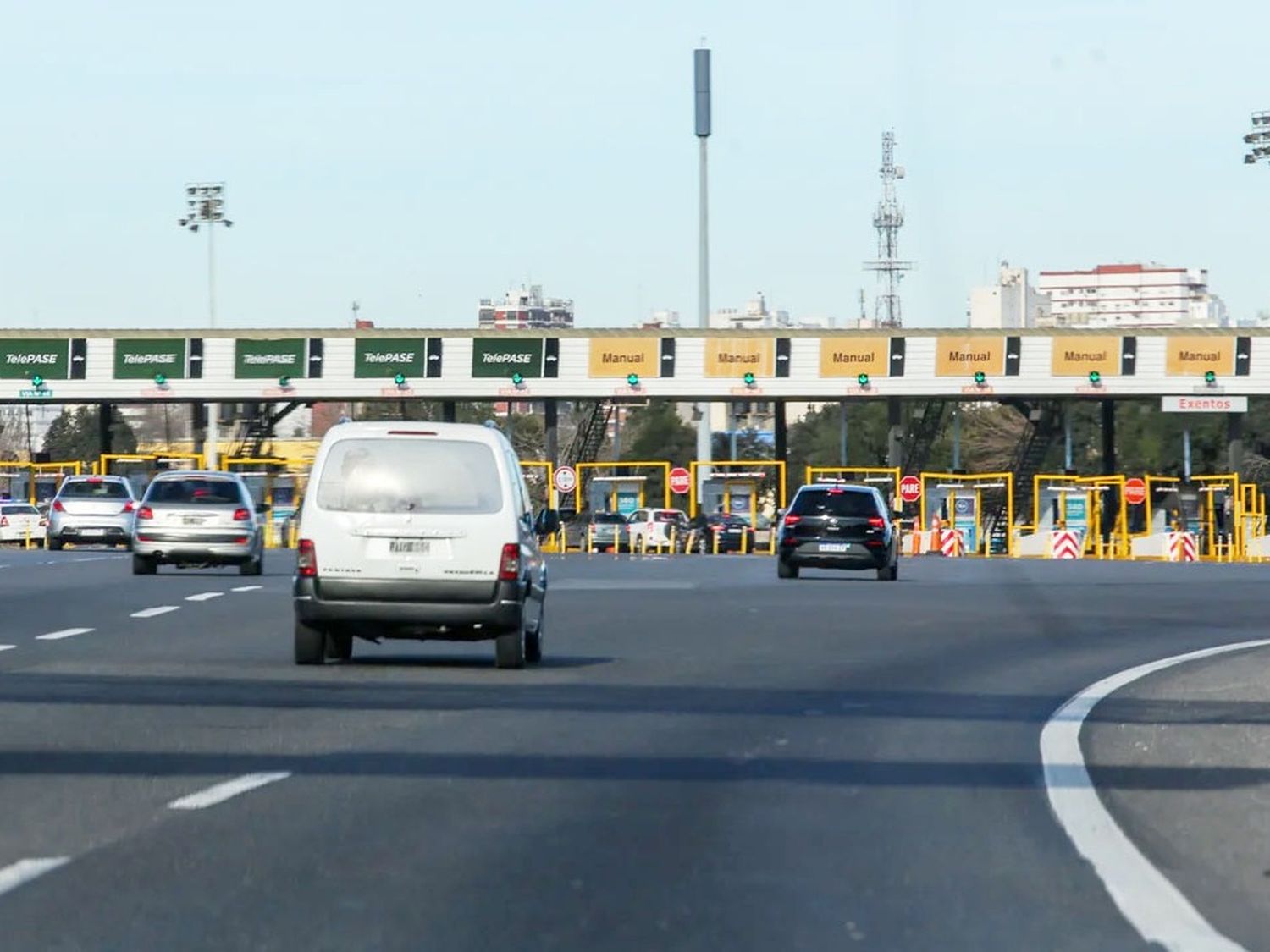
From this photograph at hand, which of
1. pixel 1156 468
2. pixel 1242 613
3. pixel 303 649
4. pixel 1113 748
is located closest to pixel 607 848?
pixel 1113 748

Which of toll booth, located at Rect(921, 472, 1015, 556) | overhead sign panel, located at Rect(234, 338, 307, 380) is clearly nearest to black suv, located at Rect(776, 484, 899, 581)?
toll booth, located at Rect(921, 472, 1015, 556)

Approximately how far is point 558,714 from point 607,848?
5.85 meters

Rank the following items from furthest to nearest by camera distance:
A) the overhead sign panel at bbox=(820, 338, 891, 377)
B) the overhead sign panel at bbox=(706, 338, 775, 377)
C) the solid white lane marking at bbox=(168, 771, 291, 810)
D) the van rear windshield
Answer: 1. the overhead sign panel at bbox=(706, 338, 775, 377)
2. the overhead sign panel at bbox=(820, 338, 891, 377)
3. the van rear windshield
4. the solid white lane marking at bbox=(168, 771, 291, 810)

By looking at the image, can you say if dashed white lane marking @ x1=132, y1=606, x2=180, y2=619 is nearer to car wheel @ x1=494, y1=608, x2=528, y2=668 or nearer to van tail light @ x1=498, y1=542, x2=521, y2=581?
car wheel @ x1=494, y1=608, x2=528, y2=668

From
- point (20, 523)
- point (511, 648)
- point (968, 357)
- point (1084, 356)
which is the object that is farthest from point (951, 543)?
point (511, 648)

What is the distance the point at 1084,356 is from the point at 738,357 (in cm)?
969

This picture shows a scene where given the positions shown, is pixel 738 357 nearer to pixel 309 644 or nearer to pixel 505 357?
pixel 505 357

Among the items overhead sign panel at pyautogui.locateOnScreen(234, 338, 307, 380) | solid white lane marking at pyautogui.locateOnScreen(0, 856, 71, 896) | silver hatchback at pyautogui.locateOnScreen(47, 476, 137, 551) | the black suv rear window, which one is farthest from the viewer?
overhead sign panel at pyautogui.locateOnScreen(234, 338, 307, 380)

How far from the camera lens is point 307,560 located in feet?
62.2

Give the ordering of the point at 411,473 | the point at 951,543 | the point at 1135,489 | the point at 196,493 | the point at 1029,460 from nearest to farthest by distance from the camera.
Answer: the point at 411,473
the point at 196,493
the point at 951,543
the point at 1135,489
the point at 1029,460

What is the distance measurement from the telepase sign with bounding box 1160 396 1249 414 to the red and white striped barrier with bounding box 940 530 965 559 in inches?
296

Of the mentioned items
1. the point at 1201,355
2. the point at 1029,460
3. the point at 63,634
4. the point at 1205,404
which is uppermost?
the point at 1201,355

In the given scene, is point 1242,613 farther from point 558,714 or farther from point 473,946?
point 473,946

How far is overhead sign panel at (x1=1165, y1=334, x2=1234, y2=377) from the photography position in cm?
7575
